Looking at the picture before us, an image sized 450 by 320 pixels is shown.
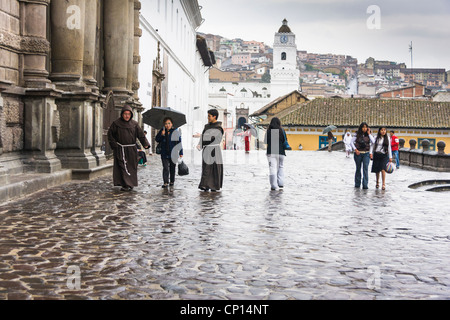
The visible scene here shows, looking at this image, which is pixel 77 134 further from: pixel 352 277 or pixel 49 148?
pixel 352 277

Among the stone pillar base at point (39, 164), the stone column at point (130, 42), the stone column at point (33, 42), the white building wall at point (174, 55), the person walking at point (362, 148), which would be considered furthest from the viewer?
the white building wall at point (174, 55)

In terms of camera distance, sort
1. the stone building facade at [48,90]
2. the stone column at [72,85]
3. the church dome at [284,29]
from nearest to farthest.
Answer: the stone building facade at [48,90] → the stone column at [72,85] → the church dome at [284,29]

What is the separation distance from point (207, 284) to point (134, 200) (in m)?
5.94

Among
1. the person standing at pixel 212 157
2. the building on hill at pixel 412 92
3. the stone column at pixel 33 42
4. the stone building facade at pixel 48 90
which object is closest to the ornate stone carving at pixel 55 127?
the stone building facade at pixel 48 90

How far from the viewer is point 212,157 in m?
13.2

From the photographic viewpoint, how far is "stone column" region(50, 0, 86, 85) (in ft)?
46.2

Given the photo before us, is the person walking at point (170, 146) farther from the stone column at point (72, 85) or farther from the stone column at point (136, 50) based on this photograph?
the stone column at point (136, 50)

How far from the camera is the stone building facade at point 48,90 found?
1206 cm

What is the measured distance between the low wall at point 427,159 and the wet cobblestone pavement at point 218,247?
489 inches

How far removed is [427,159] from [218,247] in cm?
1970

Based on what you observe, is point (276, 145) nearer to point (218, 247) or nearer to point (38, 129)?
point (38, 129)

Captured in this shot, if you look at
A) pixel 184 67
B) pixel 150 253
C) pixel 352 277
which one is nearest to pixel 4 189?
pixel 150 253

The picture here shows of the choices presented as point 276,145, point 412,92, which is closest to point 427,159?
point 276,145

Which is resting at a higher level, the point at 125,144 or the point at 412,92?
the point at 412,92
